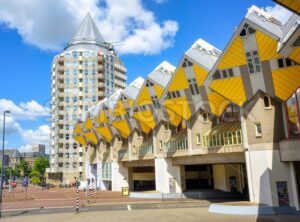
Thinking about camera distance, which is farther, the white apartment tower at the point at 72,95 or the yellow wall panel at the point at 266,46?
the white apartment tower at the point at 72,95

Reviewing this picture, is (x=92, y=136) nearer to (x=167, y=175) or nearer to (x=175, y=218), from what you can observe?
(x=167, y=175)

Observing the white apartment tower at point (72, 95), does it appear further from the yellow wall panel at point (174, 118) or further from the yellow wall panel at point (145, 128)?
the yellow wall panel at point (174, 118)

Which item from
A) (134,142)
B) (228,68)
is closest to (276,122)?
(228,68)

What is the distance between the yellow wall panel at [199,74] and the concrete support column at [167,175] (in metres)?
15.2

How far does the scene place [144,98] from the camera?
50.2 metres

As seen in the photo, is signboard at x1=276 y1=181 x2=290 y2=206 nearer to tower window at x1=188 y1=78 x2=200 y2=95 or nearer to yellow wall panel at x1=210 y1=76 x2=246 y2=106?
yellow wall panel at x1=210 y1=76 x2=246 y2=106

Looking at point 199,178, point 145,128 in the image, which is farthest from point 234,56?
point 199,178

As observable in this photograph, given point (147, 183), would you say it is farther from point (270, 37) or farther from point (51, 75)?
point (51, 75)

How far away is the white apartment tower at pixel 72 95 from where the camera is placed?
106 metres

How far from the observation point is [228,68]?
3191 centimetres

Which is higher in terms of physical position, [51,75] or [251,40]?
[51,75]

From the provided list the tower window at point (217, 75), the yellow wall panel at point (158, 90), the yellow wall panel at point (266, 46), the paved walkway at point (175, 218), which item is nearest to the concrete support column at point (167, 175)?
the yellow wall panel at point (158, 90)

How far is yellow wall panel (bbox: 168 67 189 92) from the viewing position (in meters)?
39.9

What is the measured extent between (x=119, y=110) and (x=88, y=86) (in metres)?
54.0
